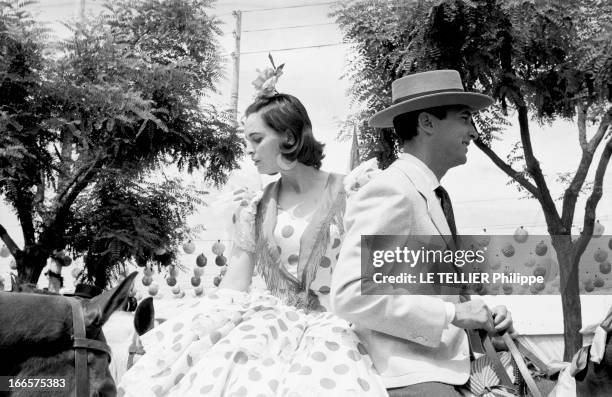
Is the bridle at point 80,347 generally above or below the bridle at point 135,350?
above

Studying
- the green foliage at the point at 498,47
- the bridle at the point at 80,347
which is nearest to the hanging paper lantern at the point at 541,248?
the green foliage at the point at 498,47

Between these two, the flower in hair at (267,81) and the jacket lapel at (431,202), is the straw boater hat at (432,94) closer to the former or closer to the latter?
the jacket lapel at (431,202)

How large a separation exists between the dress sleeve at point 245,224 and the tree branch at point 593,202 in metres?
7.45

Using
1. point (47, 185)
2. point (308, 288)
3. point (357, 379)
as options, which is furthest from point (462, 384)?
point (47, 185)

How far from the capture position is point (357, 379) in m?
2.09

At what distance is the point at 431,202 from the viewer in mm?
2254

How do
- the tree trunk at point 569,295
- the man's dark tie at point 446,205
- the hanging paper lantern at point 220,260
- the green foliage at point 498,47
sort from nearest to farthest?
the man's dark tie at point 446,205, the green foliage at point 498,47, the tree trunk at point 569,295, the hanging paper lantern at point 220,260

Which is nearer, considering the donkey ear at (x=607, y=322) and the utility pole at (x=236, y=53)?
the donkey ear at (x=607, y=322)

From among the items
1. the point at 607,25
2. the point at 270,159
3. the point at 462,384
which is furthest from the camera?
the point at 607,25

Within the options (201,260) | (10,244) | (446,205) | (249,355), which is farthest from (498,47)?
(201,260)

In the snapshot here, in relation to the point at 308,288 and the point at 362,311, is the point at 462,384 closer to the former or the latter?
the point at 362,311

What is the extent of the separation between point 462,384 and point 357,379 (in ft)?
0.98

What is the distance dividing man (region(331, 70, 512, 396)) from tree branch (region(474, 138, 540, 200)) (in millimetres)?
7967

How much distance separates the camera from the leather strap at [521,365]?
82.0 inches
